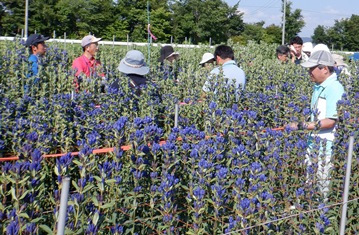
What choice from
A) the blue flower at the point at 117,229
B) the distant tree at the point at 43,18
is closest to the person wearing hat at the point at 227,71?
the blue flower at the point at 117,229

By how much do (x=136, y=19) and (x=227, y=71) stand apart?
48527mm

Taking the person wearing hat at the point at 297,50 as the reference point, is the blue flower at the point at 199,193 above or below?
below

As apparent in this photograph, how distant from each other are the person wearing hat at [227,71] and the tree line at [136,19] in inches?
1418

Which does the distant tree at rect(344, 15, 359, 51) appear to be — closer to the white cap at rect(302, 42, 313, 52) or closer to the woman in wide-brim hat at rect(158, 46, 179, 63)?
the white cap at rect(302, 42, 313, 52)

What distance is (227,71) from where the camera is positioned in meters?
5.67

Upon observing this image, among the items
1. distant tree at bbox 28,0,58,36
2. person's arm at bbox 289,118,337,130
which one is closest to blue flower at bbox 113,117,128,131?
person's arm at bbox 289,118,337,130

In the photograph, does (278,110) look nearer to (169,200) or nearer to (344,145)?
(344,145)

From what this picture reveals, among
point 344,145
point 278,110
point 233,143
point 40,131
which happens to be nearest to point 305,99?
point 278,110

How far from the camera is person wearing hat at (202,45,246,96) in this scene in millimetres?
5189

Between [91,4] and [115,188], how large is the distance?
49.1 metres

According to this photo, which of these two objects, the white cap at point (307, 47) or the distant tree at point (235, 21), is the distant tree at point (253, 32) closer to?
the distant tree at point (235, 21)

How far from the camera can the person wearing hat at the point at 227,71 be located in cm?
519

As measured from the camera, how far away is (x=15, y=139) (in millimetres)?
3584

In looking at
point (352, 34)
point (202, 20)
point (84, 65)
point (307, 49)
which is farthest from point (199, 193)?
point (352, 34)
